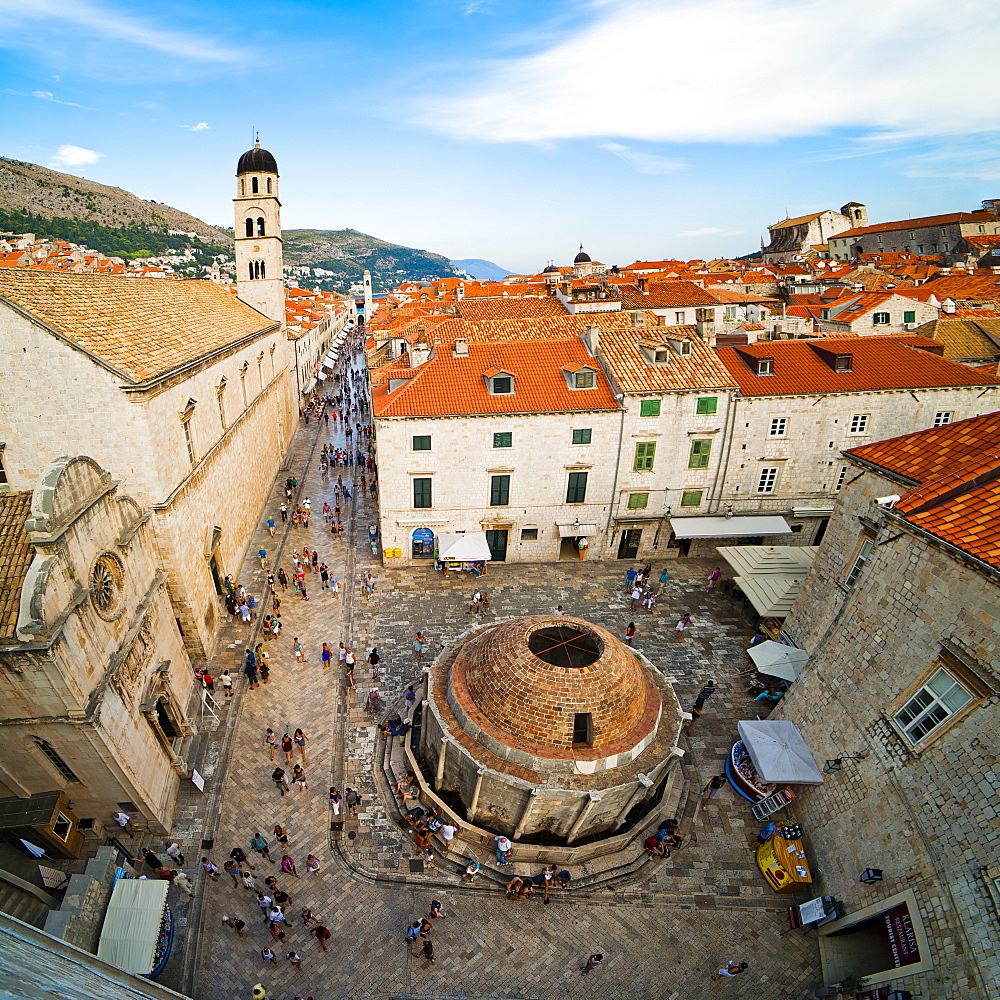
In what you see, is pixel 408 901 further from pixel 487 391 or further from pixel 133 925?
pixel 487 391

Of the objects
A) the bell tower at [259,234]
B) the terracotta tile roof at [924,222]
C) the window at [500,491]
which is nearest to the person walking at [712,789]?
the window at [500,491]

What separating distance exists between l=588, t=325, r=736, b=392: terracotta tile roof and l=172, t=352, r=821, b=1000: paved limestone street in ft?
42.3

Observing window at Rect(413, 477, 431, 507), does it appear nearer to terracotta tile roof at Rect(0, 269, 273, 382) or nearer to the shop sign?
terracotta tile roof at Rect(0, 269, 273, 382)

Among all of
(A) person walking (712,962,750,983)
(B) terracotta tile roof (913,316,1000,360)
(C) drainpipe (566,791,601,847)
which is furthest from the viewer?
(B) terracotta tile roof (913,316,1000,360)

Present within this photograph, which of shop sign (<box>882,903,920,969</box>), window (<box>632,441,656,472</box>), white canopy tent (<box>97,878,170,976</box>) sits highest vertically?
window (<box>632,441,656,472</box>)

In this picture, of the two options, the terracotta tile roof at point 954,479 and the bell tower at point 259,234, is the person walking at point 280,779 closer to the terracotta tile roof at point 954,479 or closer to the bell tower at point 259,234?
the terracotta tile roof at point 954,479

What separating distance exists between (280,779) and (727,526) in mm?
22075

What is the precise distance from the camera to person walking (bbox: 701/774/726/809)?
16188 millimetres

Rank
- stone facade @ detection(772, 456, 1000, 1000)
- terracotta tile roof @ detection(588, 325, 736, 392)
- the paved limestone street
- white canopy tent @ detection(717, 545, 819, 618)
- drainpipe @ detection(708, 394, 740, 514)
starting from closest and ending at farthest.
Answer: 1. stone facade @ detection(772, 456, 1000, 1000)
2. the paved limestone street
3. white canopy tent @ detection(717, 545, 819, 618)
4. terracotta tile roof @ detection(588, 325, 736, 392)
5. drainpipe @ detection(708, 394, 740, 514)

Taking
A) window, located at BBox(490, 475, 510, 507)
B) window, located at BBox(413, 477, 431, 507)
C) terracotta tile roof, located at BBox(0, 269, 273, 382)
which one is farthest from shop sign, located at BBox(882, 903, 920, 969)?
terracotta tile roof, located at BBox(0, 269, 273, 382)

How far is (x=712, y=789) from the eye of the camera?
16344 mm

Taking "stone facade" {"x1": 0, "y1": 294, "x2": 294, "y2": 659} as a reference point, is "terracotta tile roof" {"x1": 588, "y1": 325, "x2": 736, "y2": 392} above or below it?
above

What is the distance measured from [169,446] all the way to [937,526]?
2254 cm

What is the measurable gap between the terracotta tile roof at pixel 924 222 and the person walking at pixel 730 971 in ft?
383
